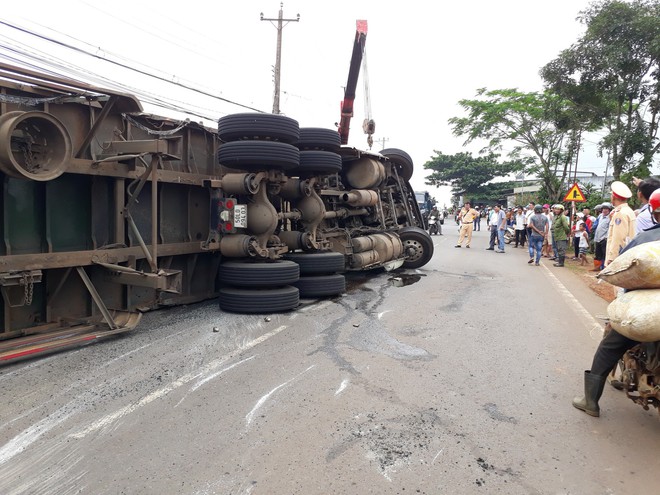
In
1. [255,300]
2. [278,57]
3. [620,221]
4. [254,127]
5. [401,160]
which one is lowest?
[255,300]

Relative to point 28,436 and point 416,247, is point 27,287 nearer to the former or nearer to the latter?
point 28,436

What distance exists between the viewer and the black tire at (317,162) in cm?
764

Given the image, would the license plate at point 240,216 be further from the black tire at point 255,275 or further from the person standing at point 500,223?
the person standing at point 500,223

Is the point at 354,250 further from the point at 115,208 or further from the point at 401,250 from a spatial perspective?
the point at 115,208

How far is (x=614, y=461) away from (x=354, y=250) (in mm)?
6508

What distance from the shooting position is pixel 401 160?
12.0 meters

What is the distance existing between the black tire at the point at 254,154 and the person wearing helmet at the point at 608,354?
432 cm

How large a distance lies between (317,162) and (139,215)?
2.91 m

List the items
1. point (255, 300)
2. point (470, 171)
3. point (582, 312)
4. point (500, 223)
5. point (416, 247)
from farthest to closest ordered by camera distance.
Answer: point (470, 171) < point (500, 223) < point (416, 247) < point (582, 312) < point (255, 300)

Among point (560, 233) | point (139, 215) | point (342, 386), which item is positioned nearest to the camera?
point (342, 386)

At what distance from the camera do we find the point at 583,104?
17.6m

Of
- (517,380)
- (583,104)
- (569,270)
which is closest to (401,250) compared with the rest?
(569,270)

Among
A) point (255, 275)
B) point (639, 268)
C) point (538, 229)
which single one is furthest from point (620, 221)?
point (538, 229)

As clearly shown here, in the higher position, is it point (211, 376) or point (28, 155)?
point (28, 155)
